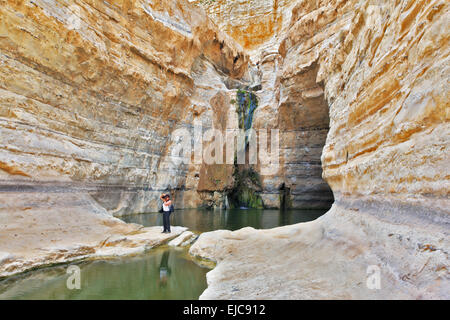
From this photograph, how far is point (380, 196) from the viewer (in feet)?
11.5

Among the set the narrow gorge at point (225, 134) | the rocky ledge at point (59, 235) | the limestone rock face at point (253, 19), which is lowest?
the rocky ledge at point (59, 235)

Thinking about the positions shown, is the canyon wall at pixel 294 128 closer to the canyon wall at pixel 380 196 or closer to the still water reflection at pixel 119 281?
the canyon wall at pixel 380 196

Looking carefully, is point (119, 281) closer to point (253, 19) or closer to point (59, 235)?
point (59, 235)

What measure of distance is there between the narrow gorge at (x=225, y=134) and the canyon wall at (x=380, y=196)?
23 millimetres

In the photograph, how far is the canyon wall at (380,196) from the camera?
2.33 m

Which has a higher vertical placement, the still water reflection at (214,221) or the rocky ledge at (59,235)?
the rocky ledge at (59,235)

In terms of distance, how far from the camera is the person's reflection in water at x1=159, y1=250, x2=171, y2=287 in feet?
12.7

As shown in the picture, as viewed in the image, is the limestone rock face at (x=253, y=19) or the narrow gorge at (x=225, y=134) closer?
the narrow gorge at (x=225, y=134)

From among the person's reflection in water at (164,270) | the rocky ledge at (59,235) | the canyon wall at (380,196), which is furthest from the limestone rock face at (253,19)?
the person's reflection in water at (164,270)

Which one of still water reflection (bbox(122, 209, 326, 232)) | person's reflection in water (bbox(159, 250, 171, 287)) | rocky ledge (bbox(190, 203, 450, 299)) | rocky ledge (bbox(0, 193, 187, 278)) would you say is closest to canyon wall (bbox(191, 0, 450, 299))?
rocky ledge (bbox(190, 203, 450, 299))

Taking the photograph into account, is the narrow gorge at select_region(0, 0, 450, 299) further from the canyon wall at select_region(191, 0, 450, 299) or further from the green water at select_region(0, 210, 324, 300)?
the green water at select_region(0, 210, 324, 300)

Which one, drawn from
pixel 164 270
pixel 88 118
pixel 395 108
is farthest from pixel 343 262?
pixel 88 118

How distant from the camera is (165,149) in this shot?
13.1 meters

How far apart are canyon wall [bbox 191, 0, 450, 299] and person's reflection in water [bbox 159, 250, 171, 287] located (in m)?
0.68
